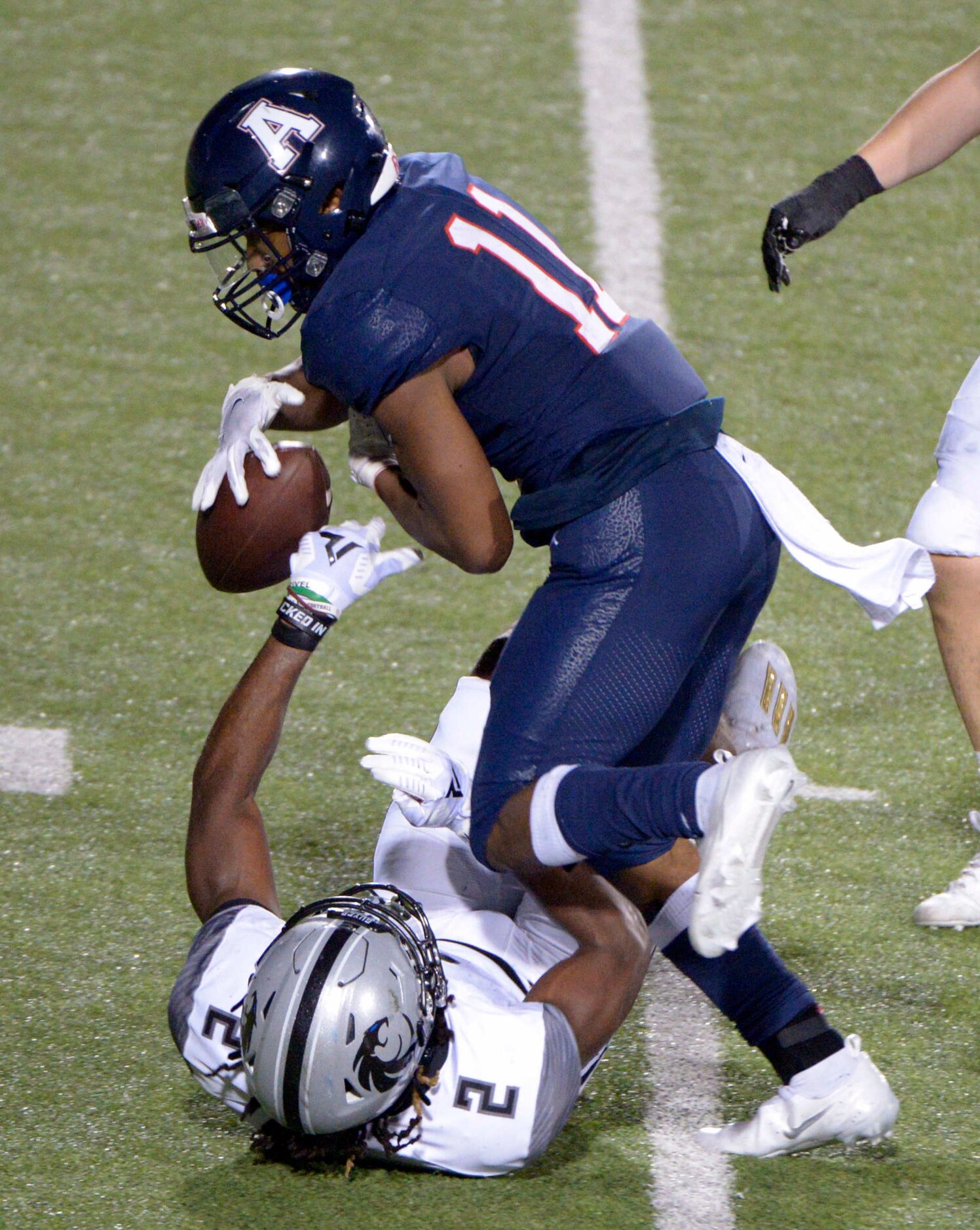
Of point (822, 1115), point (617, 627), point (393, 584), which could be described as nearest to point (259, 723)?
point (617, 627)

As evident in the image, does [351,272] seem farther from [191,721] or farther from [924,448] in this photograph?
[924,448]

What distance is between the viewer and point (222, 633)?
14.2 feet

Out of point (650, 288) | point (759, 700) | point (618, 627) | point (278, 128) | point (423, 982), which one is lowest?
point (650, 288)

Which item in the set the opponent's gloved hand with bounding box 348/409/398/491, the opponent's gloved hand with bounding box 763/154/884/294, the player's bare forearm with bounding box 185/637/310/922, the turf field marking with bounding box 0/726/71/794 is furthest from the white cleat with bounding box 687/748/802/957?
the turf field marking with bounding box 0/726/71/794

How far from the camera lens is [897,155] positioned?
3307 millimetres

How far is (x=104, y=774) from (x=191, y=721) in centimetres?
29

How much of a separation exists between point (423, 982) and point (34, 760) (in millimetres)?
1685

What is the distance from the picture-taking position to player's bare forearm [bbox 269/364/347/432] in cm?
296

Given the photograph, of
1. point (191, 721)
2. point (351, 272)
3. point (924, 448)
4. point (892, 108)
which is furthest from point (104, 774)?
point (892, 108)

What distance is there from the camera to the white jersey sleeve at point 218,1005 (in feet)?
7.87

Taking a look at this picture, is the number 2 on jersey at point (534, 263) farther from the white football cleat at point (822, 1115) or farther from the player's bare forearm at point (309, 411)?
the white football cleat at point (822, 1115)

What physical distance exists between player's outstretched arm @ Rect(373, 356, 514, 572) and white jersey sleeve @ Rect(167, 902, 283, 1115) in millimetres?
640

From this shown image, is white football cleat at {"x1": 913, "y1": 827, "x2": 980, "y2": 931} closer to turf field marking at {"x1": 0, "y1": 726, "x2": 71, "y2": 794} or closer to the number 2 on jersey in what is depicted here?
the number 2 on jersey

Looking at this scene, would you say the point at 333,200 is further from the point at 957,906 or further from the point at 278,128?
the point at 957,906
